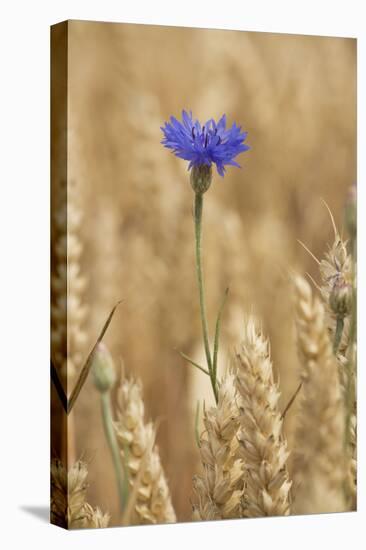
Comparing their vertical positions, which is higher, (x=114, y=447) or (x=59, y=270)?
(x=59, y=270)

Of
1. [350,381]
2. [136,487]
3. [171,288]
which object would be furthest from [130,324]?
[350,381]

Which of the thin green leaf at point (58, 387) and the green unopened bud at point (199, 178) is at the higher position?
the green unopened bud at point (199, 178)

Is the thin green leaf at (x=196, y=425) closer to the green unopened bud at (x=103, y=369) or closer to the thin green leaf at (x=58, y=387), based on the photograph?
the green unopened bud at (x=103, y=369)

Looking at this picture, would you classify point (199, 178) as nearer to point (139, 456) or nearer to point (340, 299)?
point (340, 299)

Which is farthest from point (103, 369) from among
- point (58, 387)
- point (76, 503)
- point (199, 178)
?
point (199, 178)

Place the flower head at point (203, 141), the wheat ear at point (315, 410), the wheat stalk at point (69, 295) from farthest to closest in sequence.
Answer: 1. the wheat ear at point (315, 410)
2. the flower head at point (203, 141)
3. the wheat stalk at point (69, 295)

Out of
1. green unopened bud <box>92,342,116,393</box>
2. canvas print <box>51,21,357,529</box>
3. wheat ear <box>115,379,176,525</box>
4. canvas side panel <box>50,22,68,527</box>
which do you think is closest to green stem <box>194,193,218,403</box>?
canvas print <box>51,21,357,529</box>

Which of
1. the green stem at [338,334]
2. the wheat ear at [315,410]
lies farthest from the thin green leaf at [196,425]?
the green stem at [338,334]
